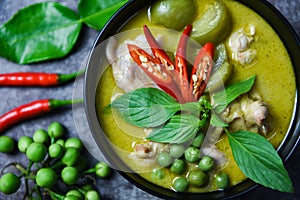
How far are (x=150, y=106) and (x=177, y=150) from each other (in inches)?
10.9

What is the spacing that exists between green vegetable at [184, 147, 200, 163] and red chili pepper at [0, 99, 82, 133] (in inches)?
33.1

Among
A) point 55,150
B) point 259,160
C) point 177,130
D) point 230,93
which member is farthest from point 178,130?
point 55,150

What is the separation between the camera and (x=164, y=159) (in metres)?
2.74

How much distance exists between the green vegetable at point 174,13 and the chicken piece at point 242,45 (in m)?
0.26

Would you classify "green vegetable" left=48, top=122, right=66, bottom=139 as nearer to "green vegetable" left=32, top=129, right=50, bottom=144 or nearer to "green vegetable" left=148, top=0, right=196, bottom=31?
"green vegetable" left=32, top=129, right=50, bottom=144

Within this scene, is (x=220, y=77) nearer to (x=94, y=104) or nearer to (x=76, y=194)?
(x=94, y=104)

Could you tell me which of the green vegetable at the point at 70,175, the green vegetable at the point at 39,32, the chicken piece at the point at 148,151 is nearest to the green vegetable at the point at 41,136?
the green vegetable at the point at 70,175

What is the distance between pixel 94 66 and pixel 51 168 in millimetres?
706

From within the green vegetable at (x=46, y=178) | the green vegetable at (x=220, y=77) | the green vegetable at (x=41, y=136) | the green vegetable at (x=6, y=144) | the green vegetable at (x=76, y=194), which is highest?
the green vegetable at (x=220, y=77)

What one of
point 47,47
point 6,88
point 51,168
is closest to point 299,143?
point 51,168

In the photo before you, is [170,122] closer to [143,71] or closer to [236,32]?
[143,71]

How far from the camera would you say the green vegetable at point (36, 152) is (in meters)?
3.01

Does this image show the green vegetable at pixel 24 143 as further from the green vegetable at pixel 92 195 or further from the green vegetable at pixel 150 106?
the green vegetable at pixel 150 106

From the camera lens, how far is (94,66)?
9.27 ft
